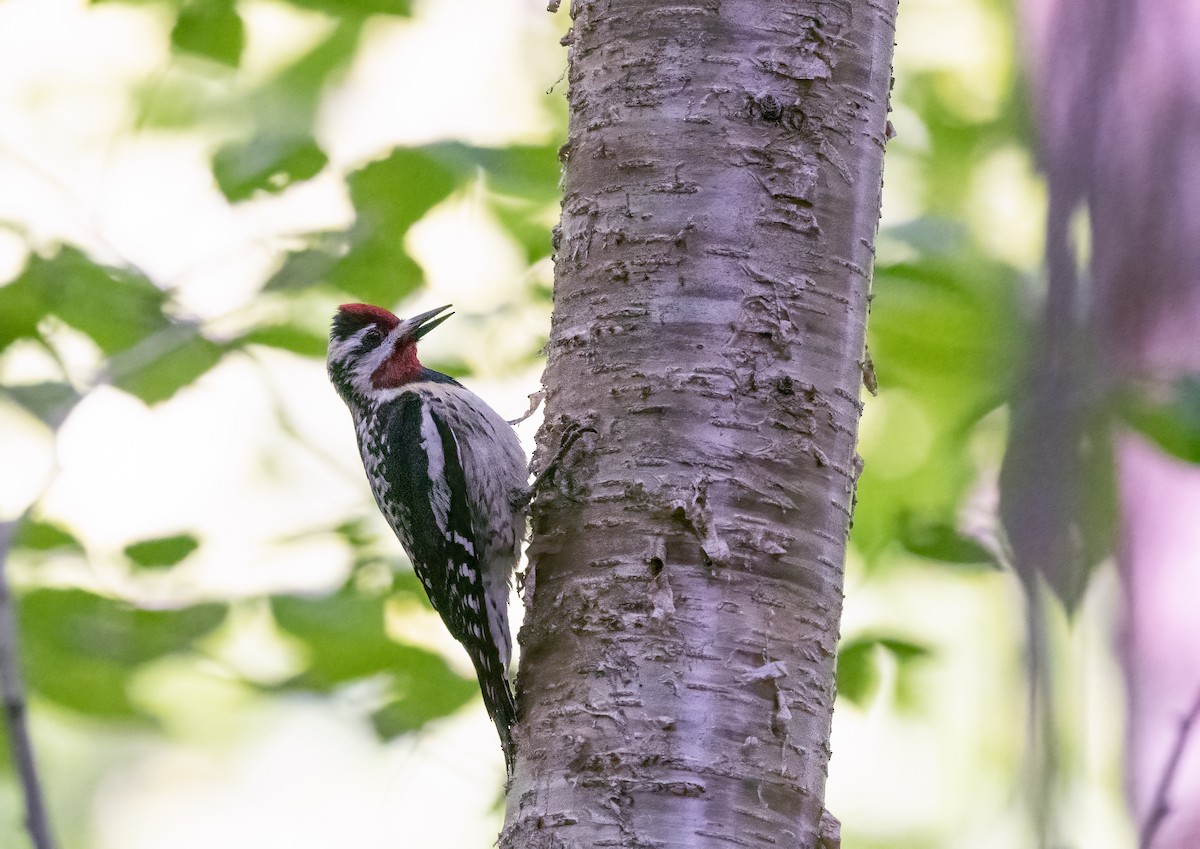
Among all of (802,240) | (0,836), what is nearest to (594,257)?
(802,240)

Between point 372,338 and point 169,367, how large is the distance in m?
0.68

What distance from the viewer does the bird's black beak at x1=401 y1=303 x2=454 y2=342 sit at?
2154 millimetres

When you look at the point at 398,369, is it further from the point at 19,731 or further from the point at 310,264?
the point at 19,731

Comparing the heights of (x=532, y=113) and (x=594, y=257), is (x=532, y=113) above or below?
above

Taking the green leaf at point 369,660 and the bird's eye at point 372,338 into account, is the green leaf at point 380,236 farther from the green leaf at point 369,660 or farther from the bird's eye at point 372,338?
the bird's eye at point 372,338

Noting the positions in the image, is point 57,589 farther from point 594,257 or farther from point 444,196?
point 594,257

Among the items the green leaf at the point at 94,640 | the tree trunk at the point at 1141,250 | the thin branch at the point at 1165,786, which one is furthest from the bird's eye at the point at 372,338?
the thin branch at the point at 1165,786

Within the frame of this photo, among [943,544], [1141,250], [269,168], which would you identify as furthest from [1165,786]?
[269,168]

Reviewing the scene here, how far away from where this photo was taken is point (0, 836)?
2250 millimetres

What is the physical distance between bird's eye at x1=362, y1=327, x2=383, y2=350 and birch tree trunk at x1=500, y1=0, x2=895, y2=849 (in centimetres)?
103

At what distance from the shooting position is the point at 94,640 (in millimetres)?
1685

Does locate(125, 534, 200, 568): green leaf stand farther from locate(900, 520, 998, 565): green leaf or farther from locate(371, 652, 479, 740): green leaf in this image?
locate(900, 520, 998, 565): green leaf

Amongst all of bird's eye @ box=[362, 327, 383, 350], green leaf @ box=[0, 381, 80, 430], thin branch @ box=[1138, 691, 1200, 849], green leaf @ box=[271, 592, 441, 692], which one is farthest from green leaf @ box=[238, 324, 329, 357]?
thin branch @ box=[1138, 691, 1200, 849]

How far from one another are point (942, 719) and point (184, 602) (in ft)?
4.13
